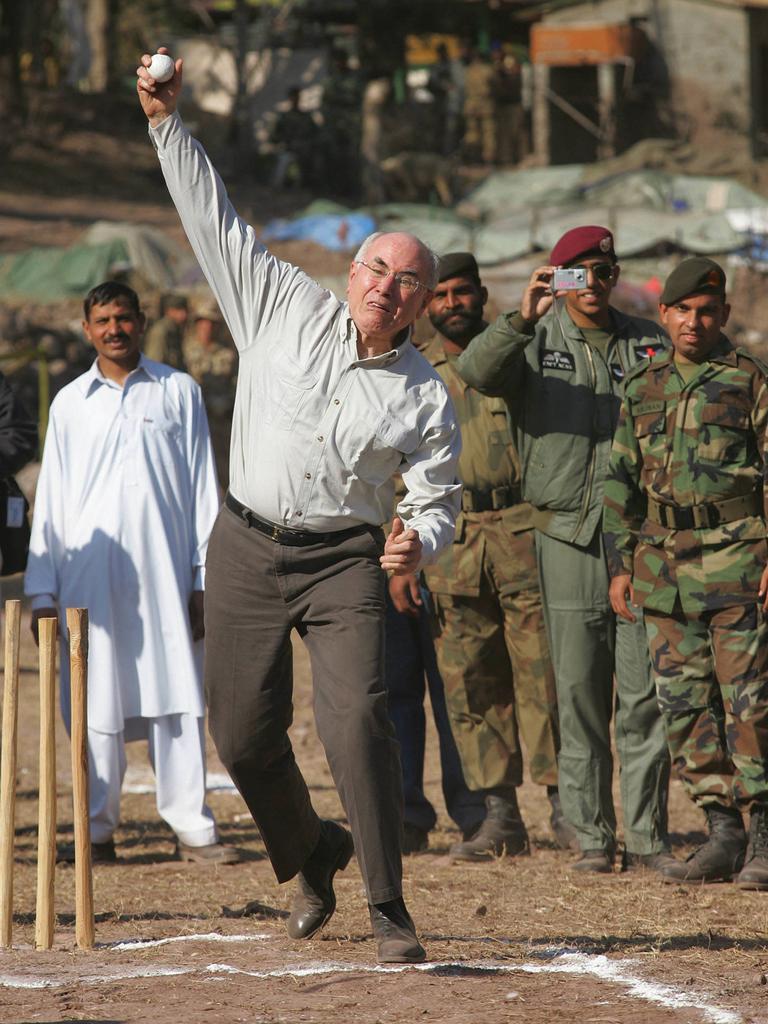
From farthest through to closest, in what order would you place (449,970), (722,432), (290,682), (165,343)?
(165,343)
(722,432)
(290,682)
(449,970)

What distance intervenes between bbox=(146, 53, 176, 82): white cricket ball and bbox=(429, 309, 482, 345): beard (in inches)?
98.4

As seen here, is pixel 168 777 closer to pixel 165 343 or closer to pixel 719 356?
pixel 719 356

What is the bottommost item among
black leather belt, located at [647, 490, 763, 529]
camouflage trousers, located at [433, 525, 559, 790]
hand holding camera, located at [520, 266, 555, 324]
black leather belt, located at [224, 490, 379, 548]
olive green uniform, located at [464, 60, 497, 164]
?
camouflage trousers, located at [433, 525, 559, 790]

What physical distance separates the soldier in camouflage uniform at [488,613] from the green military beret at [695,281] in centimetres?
93

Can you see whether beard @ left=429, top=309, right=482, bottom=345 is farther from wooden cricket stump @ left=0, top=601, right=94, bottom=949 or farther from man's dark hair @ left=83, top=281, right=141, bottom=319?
wooden cricket stump @ left=0, top=601, right=94, bottom=949

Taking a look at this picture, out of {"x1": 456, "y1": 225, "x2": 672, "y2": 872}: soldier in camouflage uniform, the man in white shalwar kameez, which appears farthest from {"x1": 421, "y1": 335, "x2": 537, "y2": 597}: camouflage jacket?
the man in white shalwar kameez

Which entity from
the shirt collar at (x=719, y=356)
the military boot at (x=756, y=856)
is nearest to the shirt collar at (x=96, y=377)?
the shirt collar at (x=719, y=356)

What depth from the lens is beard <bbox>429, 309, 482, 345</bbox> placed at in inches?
280

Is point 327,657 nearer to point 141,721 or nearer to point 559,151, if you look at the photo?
point 141,721

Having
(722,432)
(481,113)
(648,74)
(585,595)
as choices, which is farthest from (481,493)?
(481,113)

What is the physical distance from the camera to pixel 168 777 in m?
7.13

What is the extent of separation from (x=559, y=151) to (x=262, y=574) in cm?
2864

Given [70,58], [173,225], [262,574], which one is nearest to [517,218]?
[173,225]

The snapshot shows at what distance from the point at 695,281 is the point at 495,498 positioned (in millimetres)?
1241
